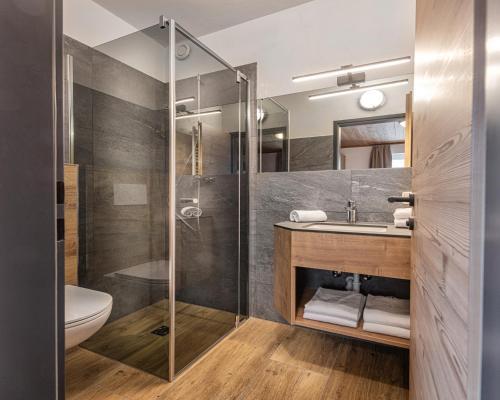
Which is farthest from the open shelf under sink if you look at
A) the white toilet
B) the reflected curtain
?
the white toilet

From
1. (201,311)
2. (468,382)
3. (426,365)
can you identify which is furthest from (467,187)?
(201,311)

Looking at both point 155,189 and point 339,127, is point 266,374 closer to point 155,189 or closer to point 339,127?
point 155,189

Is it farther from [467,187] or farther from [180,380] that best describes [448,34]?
[180,380]

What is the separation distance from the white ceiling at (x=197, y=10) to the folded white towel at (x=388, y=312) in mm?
2166

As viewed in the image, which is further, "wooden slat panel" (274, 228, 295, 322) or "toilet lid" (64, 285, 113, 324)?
"wooden slat panel" (274, 228, 295, 322)

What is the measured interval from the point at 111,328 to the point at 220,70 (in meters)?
1.95

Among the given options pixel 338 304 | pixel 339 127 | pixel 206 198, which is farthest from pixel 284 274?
pixel 339 127

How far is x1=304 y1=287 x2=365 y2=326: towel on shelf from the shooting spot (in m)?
1.66

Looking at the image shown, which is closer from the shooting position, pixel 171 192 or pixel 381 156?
pixel 171 192

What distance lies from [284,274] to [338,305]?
1.21 feet

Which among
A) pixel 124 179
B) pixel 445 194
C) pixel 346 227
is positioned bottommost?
pixel 346 227

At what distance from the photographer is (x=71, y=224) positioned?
5.90ft

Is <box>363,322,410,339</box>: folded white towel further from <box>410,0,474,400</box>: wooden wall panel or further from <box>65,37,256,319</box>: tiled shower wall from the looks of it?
<box>65,37,256,319</box>: tiled shower wall

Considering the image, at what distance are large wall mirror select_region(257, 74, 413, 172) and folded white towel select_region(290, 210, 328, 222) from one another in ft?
1.10
